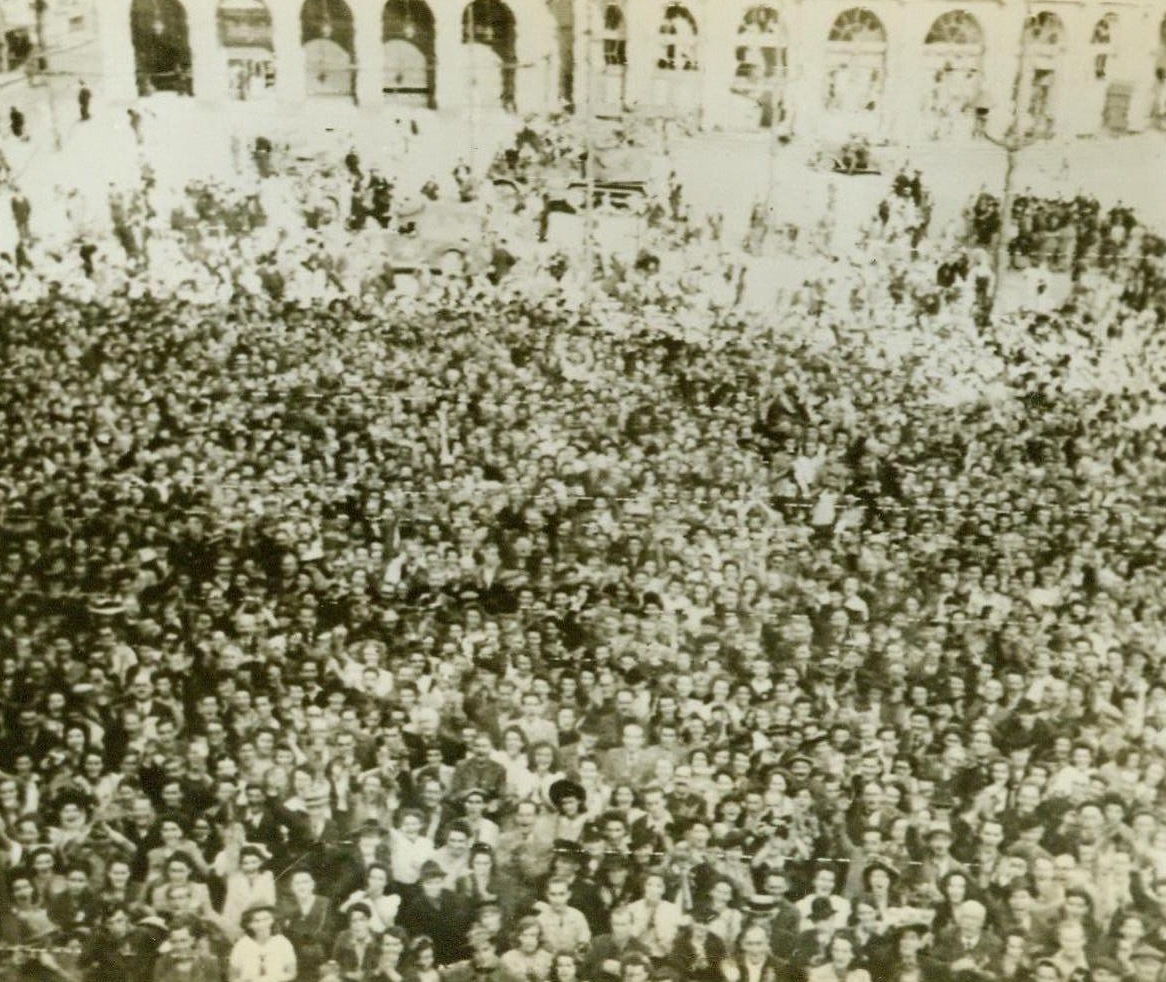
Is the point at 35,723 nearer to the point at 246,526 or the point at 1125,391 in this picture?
the point at 246,526

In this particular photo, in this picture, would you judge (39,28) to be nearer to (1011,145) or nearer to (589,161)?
(589,161)

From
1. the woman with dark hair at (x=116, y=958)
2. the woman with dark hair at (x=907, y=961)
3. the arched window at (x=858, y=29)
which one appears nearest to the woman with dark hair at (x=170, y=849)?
the woman with dark hair at (x=116, y=958)

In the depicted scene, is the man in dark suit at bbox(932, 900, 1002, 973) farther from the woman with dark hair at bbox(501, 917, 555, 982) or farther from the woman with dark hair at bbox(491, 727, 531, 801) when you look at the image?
the woman with dark hair at bbox(491, 727, 531, 801)

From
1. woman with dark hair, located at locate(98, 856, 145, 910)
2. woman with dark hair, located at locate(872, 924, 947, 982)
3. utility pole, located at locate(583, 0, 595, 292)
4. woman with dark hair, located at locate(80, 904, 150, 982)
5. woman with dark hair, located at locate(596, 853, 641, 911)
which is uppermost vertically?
utility pole, located at locate(583, 0, 595, 292)

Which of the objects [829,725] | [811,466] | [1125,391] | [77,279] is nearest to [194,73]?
[77,279]

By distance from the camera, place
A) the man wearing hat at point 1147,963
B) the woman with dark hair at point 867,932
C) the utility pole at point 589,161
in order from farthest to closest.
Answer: the utility pole at point 589,161 → the woman with dark hair at point 867,932 → the man wearing hat at point 1147,963

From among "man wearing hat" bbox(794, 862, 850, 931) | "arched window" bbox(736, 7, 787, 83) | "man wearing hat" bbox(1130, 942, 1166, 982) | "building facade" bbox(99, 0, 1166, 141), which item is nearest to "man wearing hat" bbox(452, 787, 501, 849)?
"man wearing hat" bbox(794, 862, 850, 931)

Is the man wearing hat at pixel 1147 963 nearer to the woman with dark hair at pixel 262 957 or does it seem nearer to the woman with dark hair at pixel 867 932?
the woman with dark hair at pixel 867 932
